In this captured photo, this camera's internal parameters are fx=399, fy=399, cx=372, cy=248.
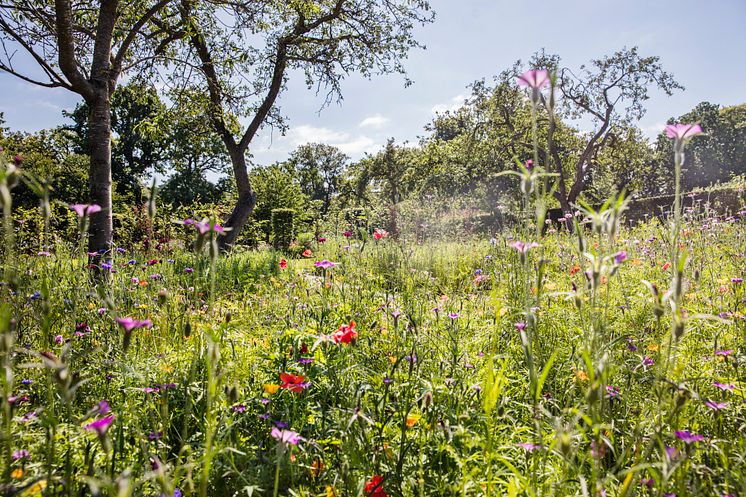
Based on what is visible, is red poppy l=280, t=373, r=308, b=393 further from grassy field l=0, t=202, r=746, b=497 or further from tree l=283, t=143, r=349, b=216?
tree l=283, t=143, r=349, b=216

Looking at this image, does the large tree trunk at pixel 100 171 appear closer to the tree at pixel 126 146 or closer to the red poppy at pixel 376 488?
the red poppy at pixel 376 488

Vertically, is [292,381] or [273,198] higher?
[273,198]

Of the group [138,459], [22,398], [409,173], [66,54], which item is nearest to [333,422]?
[138,459]

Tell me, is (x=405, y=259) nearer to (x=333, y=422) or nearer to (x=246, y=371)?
(x=246, y=371)

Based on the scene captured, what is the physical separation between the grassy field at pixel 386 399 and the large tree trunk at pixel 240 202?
5104 millimetres

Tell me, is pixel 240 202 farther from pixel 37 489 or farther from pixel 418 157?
pixel 418 157

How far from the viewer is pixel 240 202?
8586 mm

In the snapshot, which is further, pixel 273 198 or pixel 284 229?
pixel 273 198

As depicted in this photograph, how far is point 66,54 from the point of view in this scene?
156 inches

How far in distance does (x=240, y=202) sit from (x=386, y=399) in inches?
309

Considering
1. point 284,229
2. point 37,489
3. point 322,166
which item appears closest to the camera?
point 37,489

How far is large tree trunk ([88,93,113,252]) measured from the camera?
389 cm

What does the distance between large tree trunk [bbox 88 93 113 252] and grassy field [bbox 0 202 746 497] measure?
93cm

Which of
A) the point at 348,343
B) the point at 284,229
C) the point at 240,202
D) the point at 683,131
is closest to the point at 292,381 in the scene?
the point at 348,343
